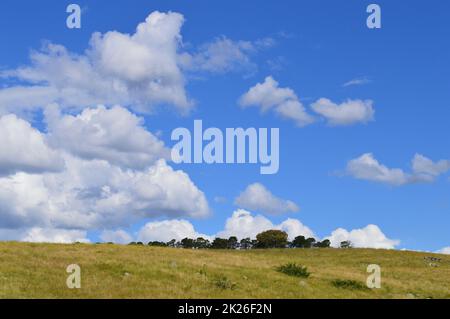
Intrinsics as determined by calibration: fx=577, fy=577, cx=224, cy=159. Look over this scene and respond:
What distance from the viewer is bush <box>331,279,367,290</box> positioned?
3120 cm

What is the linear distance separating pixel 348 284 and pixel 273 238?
321 ft

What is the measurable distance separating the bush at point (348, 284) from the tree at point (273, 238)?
96430 mm

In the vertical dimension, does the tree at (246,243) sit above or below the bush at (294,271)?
above

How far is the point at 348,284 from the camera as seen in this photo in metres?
31.7

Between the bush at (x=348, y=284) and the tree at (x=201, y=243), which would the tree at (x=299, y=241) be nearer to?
the tree at (x=201, y=243)

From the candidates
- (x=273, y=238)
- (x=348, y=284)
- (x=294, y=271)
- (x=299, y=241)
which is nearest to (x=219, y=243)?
(x=299, y=241)

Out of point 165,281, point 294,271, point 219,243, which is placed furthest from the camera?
point 219,243

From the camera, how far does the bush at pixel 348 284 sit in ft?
102

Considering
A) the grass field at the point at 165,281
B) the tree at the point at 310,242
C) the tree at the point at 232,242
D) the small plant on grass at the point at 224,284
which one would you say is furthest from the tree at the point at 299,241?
the small plant on grass at the point at 224,284

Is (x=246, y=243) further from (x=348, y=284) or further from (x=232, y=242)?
(x=348, y=284)
